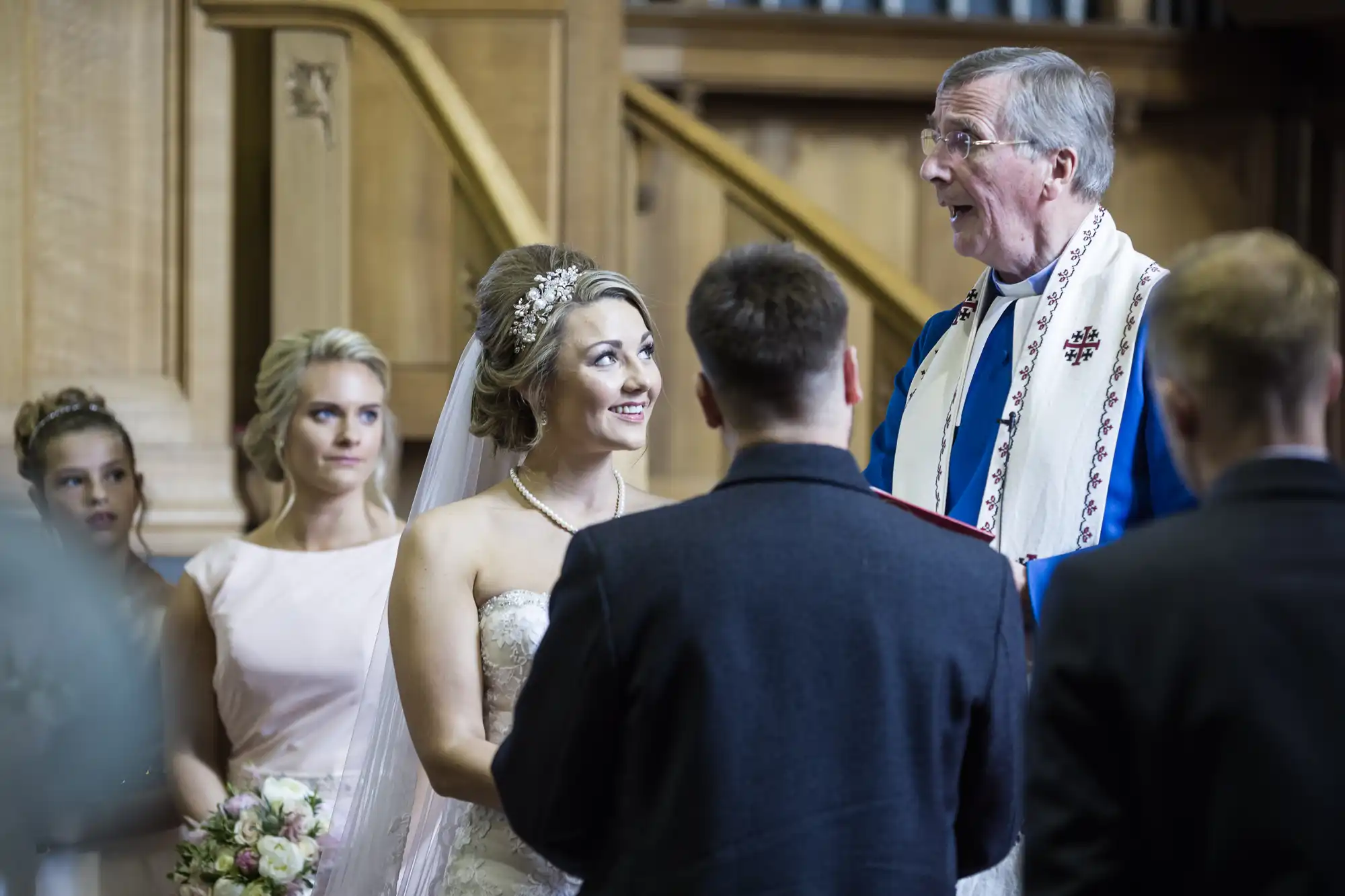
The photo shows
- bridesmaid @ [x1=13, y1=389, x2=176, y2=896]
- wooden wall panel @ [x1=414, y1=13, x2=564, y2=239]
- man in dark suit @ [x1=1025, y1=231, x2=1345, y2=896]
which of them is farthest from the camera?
wooden wall panel @ [x1=414, y1=13, x2=564, y2=239]

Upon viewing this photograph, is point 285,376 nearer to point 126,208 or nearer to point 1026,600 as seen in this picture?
point 126,208

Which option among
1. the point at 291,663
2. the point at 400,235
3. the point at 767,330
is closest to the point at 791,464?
the point at 767,330

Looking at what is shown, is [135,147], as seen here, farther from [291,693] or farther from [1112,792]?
[1112,792]

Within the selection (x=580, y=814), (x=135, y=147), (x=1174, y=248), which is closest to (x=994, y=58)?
(x=580, y=814)

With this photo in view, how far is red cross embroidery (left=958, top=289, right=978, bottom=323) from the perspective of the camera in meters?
3.26

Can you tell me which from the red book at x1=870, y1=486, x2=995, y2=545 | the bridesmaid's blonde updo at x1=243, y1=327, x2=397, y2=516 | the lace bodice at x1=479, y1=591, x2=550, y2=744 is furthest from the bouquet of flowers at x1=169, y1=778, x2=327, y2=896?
the red book at x1=870, y1=486, x2=995, y2=545

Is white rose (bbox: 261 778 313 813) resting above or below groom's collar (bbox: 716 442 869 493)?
below

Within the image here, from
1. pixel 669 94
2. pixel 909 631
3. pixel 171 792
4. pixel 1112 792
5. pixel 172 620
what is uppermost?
pixel 669 94

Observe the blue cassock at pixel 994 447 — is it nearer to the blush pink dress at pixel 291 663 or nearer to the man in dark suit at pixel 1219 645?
the man in dark suit at pixel 1219 645

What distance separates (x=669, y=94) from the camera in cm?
717

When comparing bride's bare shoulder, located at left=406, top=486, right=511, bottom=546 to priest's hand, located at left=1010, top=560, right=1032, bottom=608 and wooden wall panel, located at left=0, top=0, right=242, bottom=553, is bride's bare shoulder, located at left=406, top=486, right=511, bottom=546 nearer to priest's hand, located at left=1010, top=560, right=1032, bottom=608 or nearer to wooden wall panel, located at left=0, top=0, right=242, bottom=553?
priest's hand, located at left=1010, top=560, right=1032, bottom=608

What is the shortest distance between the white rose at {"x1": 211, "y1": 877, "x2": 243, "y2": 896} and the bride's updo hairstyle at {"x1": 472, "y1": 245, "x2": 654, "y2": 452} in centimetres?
99

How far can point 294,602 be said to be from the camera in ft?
12.9

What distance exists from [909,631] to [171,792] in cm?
252
